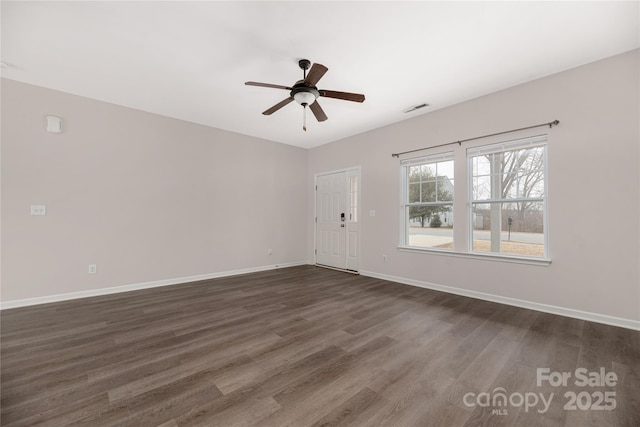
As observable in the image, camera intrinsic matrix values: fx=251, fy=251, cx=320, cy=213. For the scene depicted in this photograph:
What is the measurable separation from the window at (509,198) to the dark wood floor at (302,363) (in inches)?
35.8

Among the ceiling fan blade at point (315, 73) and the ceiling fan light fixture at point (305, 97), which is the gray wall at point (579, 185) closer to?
the ceiling fan light fixture at point (305, 97)

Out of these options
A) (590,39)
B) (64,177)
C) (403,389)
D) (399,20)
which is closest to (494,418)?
(403,389)

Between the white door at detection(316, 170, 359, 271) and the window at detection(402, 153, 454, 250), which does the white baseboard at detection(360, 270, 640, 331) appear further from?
the white door at detection(316, 170, 359, 271)

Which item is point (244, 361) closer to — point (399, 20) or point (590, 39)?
point (399, 20)

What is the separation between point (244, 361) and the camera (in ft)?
6.73

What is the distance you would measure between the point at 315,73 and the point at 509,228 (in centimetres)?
332

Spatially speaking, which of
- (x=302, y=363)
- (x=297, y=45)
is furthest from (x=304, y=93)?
(x=302, y=363)

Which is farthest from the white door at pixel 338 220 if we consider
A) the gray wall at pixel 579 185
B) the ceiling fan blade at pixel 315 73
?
the ceiling fan blade at pixel 315 73

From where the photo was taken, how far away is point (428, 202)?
4395 millimetres

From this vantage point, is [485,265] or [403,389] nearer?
[403,389]

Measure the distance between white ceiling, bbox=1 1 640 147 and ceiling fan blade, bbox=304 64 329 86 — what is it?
376 mm

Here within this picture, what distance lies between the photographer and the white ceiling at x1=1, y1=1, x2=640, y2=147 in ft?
7.22

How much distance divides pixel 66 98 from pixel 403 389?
5443mm

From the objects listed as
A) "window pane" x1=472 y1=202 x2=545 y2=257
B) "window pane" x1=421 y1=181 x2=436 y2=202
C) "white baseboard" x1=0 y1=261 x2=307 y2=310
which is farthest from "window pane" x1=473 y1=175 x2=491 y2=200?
"white baseboard" x1=0 y1=261 x2=307 y2=310
